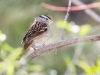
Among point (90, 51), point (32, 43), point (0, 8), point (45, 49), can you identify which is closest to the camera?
point (45, 49)

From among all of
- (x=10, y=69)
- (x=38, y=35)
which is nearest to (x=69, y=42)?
(x=10, y=69)

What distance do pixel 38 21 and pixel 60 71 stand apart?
4.18 ft

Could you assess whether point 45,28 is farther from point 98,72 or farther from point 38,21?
point 98,72

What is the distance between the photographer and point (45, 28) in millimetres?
2814

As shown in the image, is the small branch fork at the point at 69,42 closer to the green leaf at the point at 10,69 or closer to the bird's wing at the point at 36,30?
the green leaf at the point at 10,69

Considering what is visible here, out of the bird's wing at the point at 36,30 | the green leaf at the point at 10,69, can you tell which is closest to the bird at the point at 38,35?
the bird's wing at the point at 36,30

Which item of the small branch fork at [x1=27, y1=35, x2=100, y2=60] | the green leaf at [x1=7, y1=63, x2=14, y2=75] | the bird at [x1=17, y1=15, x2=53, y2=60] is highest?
the bird at [x1=17, y1=15, x2=53, y2=60]

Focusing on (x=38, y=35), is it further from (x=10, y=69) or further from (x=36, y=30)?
(x=10, y=69)

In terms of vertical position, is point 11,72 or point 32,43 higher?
point 32,43

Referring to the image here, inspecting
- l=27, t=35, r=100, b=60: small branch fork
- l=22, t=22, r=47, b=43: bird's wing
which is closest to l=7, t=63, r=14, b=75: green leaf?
l=27, t=35, r=100, b=60: small branch fork

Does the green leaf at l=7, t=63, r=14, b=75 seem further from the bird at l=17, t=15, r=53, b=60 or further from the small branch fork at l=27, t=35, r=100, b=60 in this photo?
the bird at l=17, t=15, r=53, b=60

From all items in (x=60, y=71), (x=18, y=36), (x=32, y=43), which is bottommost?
(x=32, y=43)

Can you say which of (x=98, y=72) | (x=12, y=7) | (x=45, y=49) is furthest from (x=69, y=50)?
(x=98, y=72)

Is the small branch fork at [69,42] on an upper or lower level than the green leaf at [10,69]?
upper
